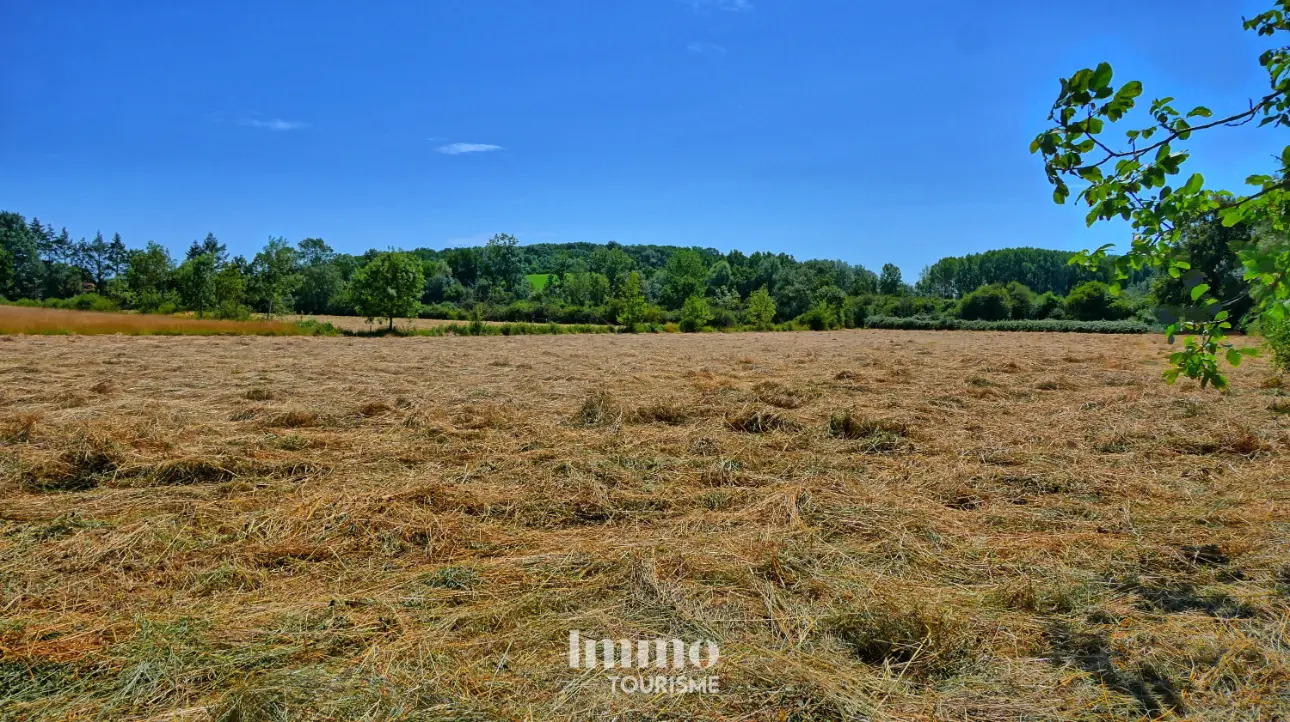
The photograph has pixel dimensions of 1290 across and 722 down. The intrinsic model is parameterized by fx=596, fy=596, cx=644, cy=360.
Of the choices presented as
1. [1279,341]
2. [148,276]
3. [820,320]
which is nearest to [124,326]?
[148,276]

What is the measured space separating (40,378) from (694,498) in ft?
37.8

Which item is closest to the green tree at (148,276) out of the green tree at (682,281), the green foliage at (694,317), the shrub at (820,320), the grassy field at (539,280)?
the green foliage at (694,317)

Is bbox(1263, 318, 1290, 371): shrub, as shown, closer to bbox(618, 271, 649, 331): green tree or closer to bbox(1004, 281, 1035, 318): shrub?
bbox(618, 271, 649, 331): green tree

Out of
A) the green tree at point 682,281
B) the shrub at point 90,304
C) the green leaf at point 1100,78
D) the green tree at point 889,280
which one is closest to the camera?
the green leaf at point 1100,78

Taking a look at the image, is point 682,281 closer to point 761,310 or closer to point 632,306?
point 761,310

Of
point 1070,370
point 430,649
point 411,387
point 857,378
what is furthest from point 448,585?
point 1070,370

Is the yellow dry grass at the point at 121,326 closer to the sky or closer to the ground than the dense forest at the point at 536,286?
closer to the ground

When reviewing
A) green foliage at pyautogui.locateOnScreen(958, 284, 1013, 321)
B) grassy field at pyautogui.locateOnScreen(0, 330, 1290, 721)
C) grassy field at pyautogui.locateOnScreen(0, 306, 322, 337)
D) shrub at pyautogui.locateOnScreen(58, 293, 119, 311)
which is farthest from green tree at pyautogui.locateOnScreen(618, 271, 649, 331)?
grassy field at pyautogui.locateOnScreen(0, 330, 1290, 721)

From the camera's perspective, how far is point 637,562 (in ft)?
10.1

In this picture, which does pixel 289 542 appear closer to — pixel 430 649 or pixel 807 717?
pixel 430 649

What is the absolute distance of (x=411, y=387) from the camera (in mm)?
9789

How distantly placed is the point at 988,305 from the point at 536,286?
214ft

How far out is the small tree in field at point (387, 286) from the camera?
34.2 metres

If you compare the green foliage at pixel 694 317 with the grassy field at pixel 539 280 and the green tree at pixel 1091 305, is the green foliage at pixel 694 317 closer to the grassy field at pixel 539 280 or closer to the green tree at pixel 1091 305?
the green tree at pixel 1091 305
